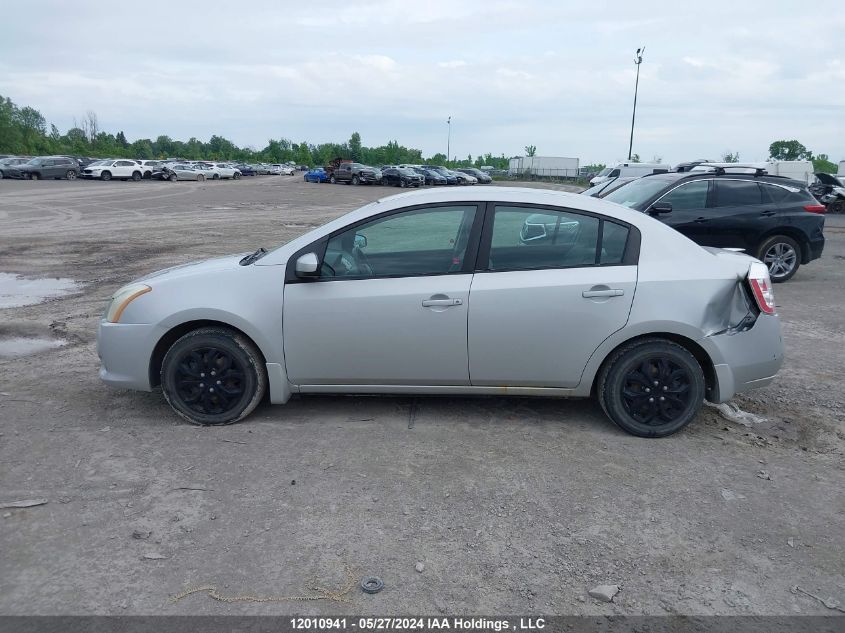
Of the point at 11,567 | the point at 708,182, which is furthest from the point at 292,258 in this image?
the point at 708,182

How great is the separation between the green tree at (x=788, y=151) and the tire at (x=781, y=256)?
248 feet

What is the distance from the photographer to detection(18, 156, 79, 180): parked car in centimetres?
4703

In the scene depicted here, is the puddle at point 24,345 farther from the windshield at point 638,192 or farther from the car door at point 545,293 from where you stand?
the windshield at point 638,192

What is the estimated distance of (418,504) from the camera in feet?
12.3

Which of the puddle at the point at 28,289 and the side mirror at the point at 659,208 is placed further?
the side mirror at the point at 659,208

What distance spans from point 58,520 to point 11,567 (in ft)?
1.35

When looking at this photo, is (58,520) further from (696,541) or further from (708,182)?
(708,182)

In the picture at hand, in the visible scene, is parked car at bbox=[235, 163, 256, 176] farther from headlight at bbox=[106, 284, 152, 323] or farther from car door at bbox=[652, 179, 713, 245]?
headlight at bbox=[106, 284, 152, 323]

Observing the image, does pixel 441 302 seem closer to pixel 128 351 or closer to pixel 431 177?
pixel 128 351

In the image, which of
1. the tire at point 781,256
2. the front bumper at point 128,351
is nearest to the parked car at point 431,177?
the tire at point 781,256

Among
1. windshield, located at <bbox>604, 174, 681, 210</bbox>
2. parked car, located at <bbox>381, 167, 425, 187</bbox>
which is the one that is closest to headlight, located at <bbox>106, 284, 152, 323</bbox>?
windshield, located at <bbox>604, 174, 681, 210</bbox>

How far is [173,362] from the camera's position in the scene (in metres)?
4.69

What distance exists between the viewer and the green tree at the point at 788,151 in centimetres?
7749

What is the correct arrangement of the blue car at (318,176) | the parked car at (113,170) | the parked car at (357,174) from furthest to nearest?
1. the blue car at (318,176)
2. the parked car at (357,174)
3. the parked car at (113,170)
